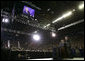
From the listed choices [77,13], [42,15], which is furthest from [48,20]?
[77,13]

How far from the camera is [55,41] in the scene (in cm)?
1003

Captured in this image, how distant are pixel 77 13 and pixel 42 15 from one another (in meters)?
2.57

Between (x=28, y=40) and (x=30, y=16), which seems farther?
(x=28, y=40)

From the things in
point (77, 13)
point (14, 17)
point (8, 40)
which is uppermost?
point (77, 13)

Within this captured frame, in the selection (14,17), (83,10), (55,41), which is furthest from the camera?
(55,41)

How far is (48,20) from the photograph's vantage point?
7641mm

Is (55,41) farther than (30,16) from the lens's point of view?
Yes

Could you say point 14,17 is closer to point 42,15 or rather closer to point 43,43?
point 42,15

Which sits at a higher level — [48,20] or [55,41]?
[48,20]

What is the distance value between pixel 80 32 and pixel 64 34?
154cm

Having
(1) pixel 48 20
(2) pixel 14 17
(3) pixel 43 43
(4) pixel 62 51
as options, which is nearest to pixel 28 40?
(3) pixel 43 43

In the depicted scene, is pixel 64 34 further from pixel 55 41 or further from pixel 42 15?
pixel 42 15

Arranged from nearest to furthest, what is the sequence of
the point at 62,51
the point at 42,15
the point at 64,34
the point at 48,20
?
the point at 62,51 < the point at 42,15 < the point at 48,20 < the point at 64,34

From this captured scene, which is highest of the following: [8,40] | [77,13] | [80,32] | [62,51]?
[77,13]
